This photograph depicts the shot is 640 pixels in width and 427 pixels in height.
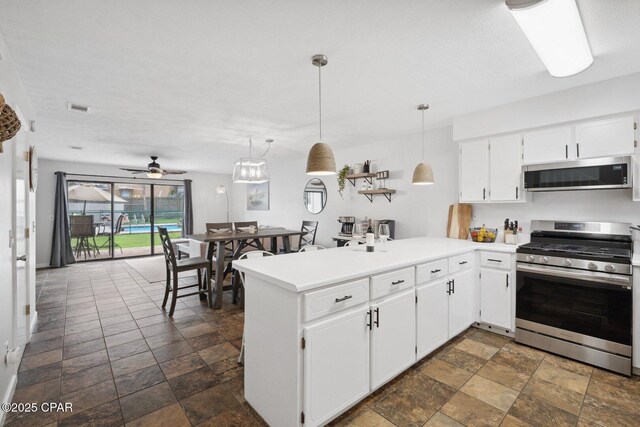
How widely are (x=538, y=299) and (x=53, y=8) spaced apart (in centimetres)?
410

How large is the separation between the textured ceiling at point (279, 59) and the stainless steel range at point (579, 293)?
1454 millimetres

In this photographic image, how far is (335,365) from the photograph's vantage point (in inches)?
67.4

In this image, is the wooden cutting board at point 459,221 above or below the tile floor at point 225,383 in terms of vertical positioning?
above

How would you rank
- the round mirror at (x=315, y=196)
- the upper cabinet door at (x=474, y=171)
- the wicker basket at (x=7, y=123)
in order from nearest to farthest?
1. the wicker basket at (x=7, y=123)
2. the upper cabinet door at (x=474, y=171)
3. the round mirror at (x=315, y=196)

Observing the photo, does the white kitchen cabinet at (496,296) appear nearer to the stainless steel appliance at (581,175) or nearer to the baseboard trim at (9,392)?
the stainless steel appliance at (581,175)

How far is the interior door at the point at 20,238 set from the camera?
229cm

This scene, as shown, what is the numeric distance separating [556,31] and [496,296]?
91.7 inches

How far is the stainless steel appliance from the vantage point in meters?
2.54

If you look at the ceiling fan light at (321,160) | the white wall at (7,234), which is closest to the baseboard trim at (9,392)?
the white wall at (7,234)

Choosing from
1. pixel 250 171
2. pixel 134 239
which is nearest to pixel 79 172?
pixel 134 239

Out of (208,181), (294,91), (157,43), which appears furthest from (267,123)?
(208,181)

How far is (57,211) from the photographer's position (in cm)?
648

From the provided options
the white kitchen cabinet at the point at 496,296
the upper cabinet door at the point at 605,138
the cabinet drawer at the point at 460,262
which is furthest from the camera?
the white kitchen cabinet at the point at 496,296

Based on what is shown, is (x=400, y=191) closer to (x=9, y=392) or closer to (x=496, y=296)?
(x=496, y=296)
